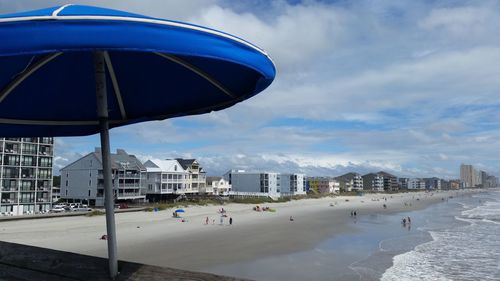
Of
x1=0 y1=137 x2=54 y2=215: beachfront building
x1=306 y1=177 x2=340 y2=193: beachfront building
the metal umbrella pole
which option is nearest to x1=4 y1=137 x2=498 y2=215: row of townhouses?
x1=0 y1=137 x2=54 y2=215: beachfront building

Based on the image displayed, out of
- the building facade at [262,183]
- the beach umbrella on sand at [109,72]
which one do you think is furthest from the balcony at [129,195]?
the beach umbrella on sand at [109,72]

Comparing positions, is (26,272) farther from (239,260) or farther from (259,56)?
(239,260)

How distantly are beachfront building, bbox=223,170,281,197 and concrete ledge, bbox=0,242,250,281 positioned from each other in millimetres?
109448

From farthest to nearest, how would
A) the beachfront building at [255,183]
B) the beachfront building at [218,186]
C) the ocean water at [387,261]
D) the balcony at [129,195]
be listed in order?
the beachfront building at [255,183]
the beachfront building at [218,186]
the balcony at [129,195]
the ocean water at [387,261]

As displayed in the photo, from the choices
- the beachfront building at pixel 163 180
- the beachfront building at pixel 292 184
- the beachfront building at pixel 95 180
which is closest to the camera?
the beachfront building at pixel 95 180

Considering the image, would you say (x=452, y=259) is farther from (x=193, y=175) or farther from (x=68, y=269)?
(x=193, y=175)

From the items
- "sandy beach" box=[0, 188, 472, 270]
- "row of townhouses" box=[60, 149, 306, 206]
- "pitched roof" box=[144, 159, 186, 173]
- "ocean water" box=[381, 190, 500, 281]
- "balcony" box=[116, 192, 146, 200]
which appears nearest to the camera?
"ocean water" box=[381, 190, 500, 281]

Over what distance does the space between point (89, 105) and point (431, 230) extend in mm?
42633

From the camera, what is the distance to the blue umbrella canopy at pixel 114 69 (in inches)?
78.1

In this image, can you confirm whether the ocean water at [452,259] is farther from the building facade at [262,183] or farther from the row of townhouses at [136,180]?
the building facade at [262,183]

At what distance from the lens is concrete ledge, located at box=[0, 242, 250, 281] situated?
10.5 feet

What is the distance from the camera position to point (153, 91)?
4.22m

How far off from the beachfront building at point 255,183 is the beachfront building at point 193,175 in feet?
75.0

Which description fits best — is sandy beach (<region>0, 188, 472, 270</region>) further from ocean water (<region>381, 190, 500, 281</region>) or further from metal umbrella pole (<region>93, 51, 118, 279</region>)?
metal umbrella pole (<region>93, 51, 118, 279</region>)
